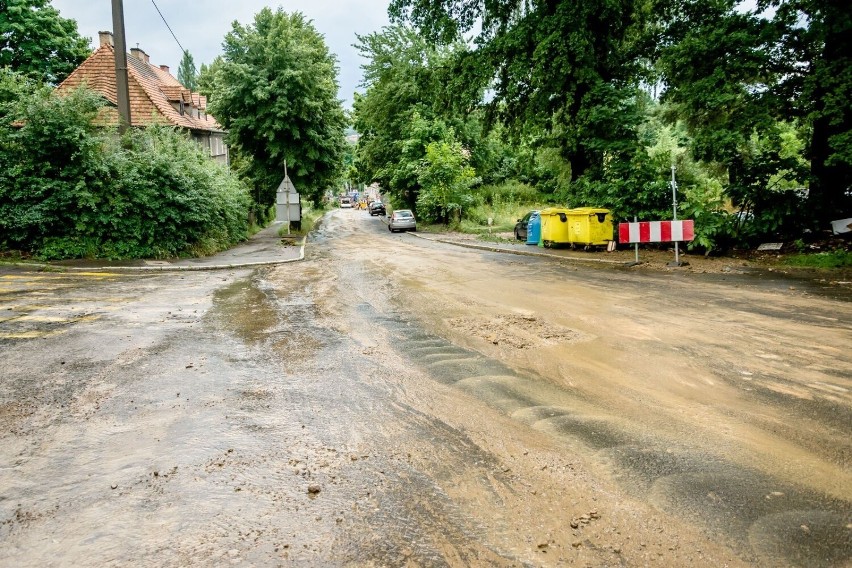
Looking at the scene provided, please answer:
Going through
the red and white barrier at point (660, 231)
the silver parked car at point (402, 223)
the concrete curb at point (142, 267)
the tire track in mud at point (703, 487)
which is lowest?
the tire track in mud at point (703, 487)

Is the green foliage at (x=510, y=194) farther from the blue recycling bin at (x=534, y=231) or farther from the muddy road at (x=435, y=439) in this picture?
the muddy road at (x=435, y=439)

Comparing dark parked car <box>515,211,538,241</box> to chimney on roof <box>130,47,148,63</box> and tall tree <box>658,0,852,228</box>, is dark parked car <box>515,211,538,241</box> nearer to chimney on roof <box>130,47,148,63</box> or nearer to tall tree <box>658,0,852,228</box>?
tall tree <box>658,0,852,228</box>

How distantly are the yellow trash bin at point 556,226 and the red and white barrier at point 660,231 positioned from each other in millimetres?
4684

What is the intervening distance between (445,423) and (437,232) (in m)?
32.4

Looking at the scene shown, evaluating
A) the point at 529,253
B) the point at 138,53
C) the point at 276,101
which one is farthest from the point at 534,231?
the point at 138,53

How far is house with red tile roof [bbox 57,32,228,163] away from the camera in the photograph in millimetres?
31594

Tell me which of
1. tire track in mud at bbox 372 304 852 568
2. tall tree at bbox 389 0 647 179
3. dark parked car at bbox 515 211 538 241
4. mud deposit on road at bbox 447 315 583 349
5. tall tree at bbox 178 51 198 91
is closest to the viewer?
tire track in mud at bbox 372 304 852 568

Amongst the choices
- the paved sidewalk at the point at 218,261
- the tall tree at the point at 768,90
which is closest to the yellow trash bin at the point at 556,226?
the tall tree at the point at 768,90

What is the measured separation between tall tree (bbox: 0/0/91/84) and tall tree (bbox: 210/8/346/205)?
Answer: 38.8 ft

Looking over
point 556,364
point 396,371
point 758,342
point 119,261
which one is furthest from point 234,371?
point 119,261

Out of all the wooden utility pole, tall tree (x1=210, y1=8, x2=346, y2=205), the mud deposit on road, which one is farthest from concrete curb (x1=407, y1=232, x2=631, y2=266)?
the wooden utility pole

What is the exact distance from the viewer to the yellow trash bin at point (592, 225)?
18.2 metres

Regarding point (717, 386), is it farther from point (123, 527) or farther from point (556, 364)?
point (123, 527)

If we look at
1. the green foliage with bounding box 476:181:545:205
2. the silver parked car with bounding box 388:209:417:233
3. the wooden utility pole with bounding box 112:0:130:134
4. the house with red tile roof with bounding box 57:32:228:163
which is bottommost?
the silver parked car with bounding box 388:209:417:233
